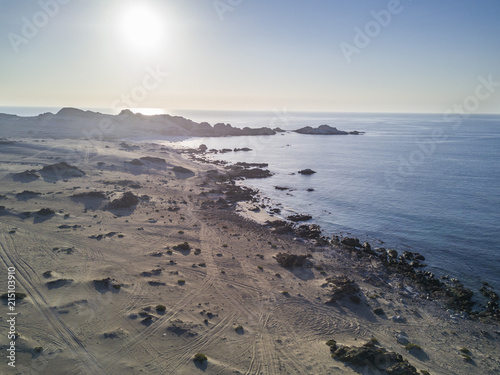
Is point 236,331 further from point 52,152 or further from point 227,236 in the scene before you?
point 52,152

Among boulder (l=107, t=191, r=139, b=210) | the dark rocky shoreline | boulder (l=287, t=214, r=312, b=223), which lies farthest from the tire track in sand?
boulder (l=287, t=214, r=312, b=223)

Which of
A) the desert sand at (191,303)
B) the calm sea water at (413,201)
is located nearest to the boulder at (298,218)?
the calm sea water at (413,201)

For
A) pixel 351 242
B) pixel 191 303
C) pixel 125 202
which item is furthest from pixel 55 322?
pixel 351 242

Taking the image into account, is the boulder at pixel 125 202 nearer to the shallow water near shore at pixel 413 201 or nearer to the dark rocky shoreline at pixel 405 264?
the dark rocky shoreline at pixel 405 264

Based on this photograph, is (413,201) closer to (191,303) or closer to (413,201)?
(413,201)

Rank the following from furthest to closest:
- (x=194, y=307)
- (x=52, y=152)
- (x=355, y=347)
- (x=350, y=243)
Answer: (x=52, y=152) → (x=350, y=243) → (x=194, y=307) → (x=355, y=347)

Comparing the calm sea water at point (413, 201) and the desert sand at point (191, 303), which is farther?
the calm sea water at point (413, 201)

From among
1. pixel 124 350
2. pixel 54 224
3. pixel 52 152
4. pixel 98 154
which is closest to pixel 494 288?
pixel 124 350

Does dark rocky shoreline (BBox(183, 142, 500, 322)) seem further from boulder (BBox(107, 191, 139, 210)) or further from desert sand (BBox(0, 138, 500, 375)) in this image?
boulder (BBox(107, 191, 139, 210))
